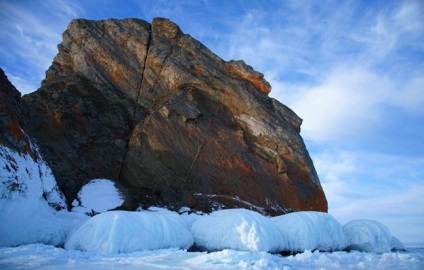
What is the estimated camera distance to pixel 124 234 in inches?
553

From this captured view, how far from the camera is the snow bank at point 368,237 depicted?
21.6 metres

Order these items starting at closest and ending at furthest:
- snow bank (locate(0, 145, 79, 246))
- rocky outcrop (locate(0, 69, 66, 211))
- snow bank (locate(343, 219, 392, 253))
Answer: snow bank (locate(0, 145, 79, 246))
rocky outcrop (locate(0, 69, 66, 211))
snow bank (locate(343, 219, 392, 253))

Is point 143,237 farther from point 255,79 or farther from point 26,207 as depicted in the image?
point 255,79

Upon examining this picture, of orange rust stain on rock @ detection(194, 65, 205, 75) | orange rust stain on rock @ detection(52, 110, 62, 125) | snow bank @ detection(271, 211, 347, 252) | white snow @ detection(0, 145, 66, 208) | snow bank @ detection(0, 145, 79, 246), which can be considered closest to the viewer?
snow bank @ detection(0, 145, 79, 246)

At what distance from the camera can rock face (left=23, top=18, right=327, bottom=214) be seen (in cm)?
2747

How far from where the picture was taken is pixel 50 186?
766 inches

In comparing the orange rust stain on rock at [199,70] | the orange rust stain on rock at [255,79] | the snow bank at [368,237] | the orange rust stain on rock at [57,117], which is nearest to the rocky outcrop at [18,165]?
the orange rust stain on rock at [57,117]

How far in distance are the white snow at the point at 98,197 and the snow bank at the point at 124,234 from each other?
19.6 ft

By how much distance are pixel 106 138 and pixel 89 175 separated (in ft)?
12.8

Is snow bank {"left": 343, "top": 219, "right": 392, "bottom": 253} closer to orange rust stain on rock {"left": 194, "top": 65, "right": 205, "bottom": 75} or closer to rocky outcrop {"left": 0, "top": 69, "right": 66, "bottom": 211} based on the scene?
rocky outcrop {"left": 0, "top": 69, "right": 66, "bottom": 211}

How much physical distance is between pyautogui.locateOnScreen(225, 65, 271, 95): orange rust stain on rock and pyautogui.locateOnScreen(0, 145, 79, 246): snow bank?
20.4 metres

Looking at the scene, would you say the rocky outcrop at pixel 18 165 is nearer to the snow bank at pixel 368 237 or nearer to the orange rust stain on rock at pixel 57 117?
the orange rust stain on rock at pixel 57 117

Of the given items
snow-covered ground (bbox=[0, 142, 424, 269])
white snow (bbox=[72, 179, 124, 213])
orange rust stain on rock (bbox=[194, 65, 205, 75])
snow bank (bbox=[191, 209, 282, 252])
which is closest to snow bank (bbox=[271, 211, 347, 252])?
snow-covered ground (bbox=[0, 142, 424, 269])

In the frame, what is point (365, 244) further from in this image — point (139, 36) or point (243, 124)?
point (139, 36)
